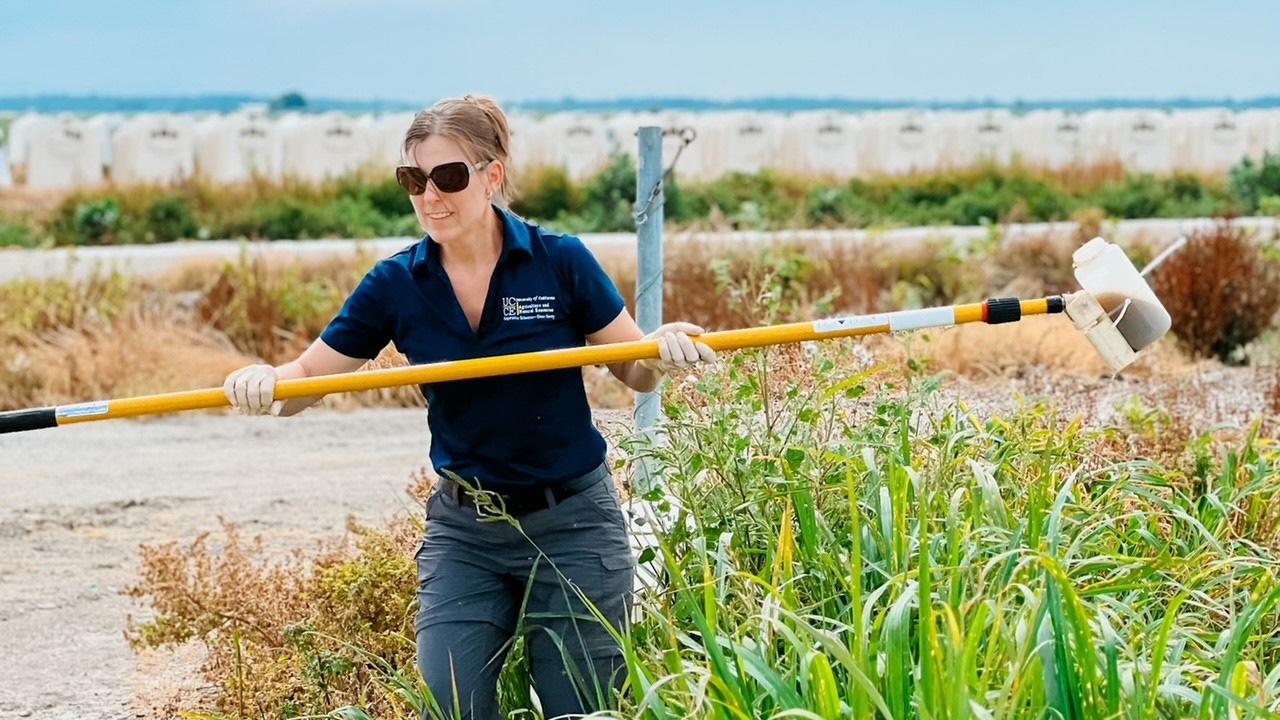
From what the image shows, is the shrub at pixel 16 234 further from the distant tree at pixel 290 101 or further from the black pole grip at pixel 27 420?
the distant tree at pixel 290 101

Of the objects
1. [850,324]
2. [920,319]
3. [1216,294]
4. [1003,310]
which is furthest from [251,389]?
[1216,294]

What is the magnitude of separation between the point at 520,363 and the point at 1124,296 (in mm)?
1276

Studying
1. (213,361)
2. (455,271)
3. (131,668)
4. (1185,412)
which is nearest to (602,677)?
(455,271)

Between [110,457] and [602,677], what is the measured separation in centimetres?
526

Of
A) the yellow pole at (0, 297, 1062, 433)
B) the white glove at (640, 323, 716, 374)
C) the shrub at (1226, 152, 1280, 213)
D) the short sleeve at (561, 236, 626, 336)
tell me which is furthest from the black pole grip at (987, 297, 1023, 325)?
the shrub at (1226, 152, 1280, 213)

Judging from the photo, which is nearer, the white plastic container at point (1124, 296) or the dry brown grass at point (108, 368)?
the white plastic container at point (1124, 296)

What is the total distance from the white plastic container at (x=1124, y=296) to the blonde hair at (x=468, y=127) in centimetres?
119

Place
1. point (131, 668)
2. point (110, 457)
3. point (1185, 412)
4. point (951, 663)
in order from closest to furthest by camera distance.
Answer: point (951, 663) < point (131, 668) < point (1185, 412) < point (110, 457)

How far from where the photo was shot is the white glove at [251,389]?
9.98 ft

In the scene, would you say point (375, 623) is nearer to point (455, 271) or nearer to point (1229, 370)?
point (455, 271)

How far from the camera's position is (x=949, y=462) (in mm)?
3604

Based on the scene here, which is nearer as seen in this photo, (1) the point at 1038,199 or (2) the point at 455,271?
(2) the point at 455,271

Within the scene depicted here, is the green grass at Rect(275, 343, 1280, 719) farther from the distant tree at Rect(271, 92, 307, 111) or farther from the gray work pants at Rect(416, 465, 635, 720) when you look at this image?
the distant tree at Rect(271, 92, 307, 111)

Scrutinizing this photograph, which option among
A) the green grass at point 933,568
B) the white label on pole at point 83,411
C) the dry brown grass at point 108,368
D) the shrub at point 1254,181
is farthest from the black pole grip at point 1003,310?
the shrub at point 1254,181
